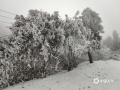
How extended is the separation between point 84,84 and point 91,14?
405 inches

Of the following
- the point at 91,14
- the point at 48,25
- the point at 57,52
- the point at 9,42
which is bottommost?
the point at 57,52

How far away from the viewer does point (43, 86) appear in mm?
8500

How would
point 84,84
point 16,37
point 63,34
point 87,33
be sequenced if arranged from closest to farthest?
point 84,84 < point 16,37 < point 63,34 < point 87,33

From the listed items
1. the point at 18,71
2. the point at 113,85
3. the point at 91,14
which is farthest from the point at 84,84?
the point at 91,14

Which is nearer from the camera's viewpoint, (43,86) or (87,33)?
(43,86)

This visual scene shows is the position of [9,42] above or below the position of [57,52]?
above

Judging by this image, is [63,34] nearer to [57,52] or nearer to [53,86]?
[57,52]

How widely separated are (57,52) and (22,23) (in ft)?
16.7

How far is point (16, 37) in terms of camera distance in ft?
32.8

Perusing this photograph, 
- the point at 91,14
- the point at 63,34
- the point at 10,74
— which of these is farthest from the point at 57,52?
the point at 91,14

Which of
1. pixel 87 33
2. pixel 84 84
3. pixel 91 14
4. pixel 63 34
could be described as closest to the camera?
pixel 84 84

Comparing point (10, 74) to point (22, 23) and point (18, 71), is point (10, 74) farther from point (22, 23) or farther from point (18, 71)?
point (22, 23)

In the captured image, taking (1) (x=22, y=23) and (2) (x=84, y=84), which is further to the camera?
(1) (x=22, y=23)

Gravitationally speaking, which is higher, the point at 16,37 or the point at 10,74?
the point at 16,37
